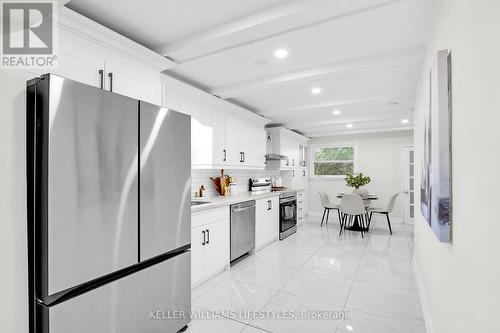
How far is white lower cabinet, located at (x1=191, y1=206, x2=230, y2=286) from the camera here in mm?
2834

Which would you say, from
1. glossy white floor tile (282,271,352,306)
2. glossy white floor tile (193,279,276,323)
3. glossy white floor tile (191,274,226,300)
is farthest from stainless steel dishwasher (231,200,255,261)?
glossy white floor tile (282,271,352,306)

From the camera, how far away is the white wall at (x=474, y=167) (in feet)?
2.65

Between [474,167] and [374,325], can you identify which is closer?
[474,167]

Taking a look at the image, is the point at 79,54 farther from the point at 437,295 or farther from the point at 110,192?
the point at 437,295

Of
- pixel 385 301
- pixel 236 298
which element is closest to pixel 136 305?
pixel 236 298

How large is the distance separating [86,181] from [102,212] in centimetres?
21

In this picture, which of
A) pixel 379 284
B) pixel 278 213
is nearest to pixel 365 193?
pixel 278 213

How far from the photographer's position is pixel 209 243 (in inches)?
120

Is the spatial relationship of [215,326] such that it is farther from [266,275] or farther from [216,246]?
[266,275]

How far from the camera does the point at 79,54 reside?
74.4 inches

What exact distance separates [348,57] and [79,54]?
2488 mm

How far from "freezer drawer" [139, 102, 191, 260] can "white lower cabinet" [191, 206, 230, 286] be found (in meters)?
0.73

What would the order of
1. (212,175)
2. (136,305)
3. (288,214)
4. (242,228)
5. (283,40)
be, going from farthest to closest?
(288,214) < (212,175) < (242,228) < (283,40) < (136,305)

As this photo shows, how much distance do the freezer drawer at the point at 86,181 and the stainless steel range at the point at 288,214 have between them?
3653 mm
